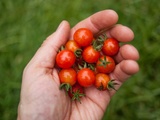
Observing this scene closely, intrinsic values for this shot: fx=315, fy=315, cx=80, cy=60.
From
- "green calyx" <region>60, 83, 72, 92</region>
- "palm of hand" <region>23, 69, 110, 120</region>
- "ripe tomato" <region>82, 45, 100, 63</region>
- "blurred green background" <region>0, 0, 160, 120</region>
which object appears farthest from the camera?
"blurred green background" <region>0, 0, 160, 120</region>

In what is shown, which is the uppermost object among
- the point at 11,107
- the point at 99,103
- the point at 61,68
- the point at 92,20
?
the point at 92,20

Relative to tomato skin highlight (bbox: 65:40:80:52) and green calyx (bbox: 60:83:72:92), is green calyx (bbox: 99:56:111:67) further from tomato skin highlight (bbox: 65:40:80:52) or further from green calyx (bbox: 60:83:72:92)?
green calyx (bbox: 60:83:72:92)

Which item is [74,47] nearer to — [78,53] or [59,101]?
[78,53]

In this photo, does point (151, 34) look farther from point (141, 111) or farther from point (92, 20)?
point (92, 20)

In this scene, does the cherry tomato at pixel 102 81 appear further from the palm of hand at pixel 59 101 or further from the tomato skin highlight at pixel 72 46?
the tomato skin highlight at pixel 72 46

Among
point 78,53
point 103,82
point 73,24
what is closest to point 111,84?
point 103,82

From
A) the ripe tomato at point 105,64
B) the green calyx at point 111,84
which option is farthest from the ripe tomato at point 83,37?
the green calyx at point 111,84

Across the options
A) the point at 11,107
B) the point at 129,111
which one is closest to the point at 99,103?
the point at 129,111

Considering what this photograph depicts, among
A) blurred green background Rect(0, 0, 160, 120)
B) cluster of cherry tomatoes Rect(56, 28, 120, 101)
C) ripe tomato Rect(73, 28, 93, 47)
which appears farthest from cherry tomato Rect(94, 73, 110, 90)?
blurred green background Rect(0, 0, 160, 120)
